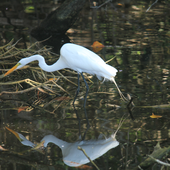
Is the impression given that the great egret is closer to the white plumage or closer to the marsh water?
the white plumage

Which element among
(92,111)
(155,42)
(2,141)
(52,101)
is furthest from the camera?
(155,42)

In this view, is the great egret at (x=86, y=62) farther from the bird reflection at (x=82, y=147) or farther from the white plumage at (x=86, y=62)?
the bird reflection at (x=82, y=147)

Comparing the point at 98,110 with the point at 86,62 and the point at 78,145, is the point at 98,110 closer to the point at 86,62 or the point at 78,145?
the point at 86,62

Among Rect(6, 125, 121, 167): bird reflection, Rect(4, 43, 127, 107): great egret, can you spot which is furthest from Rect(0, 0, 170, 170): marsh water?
Rect(4, 43, 127, 107): great egret

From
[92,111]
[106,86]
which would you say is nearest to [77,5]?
[106,86]

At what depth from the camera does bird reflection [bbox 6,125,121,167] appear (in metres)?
3.11

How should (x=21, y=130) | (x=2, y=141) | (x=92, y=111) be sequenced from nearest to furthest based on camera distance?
(x=2, y=141)
(x=21, y=130)
(x=92, y=111)

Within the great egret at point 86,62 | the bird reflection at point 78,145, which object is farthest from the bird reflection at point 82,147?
the great egret at point 86,62

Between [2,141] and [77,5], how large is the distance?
19.0ft

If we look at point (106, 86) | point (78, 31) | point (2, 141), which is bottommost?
point (78, 31)

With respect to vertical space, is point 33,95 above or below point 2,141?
below

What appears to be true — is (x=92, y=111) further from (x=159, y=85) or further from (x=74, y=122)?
(x=159, y=85)

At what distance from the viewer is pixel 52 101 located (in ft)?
15.7

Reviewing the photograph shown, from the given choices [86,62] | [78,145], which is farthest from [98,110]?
[78,145]
